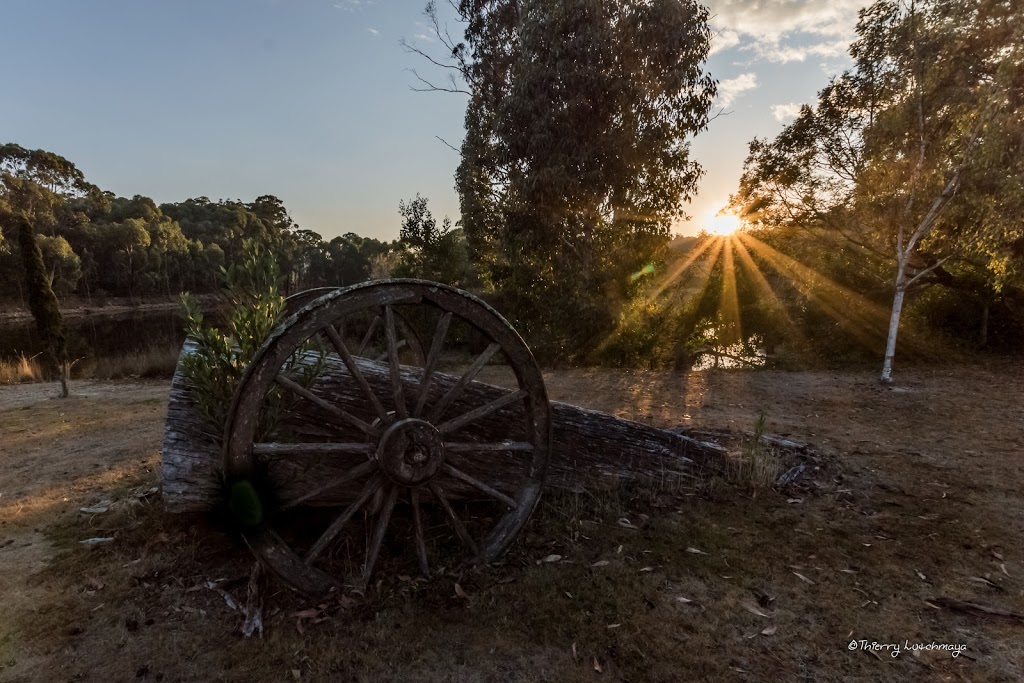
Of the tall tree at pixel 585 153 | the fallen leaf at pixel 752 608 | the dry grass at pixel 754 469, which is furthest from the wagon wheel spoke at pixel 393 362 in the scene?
the tall tree at pixel 585 153

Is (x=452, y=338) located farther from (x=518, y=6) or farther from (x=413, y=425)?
(x=413, y=425)

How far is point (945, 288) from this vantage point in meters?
18.3

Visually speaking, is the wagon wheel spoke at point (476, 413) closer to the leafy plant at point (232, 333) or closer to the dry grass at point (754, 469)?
the leafy plant at point (232, 333)

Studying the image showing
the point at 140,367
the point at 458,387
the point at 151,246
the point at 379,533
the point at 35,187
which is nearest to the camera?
the point at 379,533

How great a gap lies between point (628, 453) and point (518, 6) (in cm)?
1892

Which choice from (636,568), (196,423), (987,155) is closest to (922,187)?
(987,155)

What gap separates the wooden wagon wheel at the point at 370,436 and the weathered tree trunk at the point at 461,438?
27 millimetres

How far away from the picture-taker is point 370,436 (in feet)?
11.9

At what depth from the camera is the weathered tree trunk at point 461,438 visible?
12.7 feet

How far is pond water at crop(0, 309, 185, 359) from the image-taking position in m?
23.3

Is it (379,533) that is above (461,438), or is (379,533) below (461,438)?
below

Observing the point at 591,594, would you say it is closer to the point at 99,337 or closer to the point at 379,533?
the point at 379,533

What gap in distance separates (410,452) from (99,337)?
3887 cm

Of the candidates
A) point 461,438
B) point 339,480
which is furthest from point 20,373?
point 339,480
